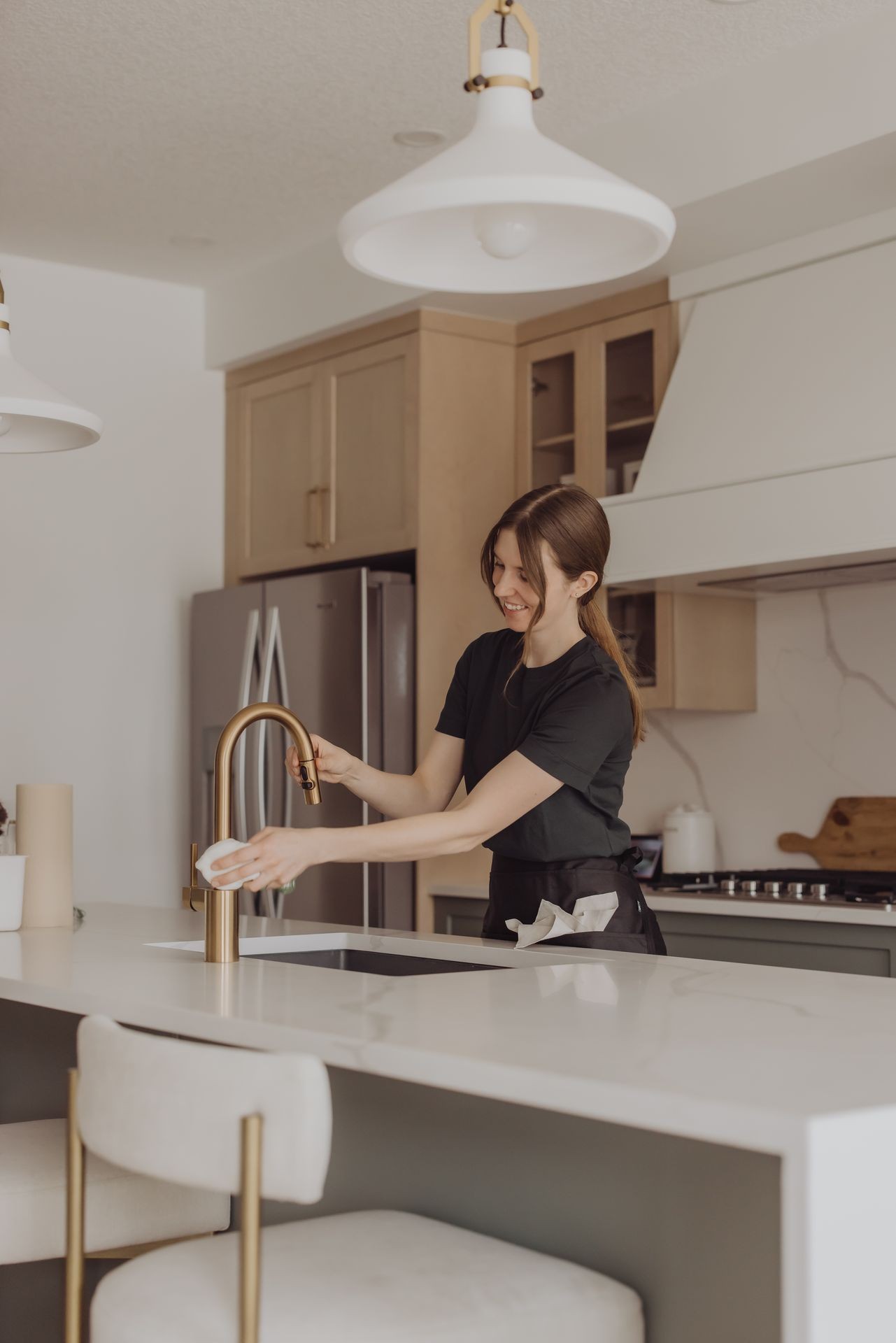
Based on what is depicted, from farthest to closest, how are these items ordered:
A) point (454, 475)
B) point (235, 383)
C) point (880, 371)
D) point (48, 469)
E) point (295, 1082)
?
1. point (235, 383)
2. point (48, 469)
3. point (454, 475)
4. point (880, 371)
5. point (295, 1082)

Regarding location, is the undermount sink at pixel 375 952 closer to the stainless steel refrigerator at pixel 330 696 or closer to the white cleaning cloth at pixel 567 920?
the white cleaning cloth at pixel 567 920

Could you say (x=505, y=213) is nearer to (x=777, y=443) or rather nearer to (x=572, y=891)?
(x=572, y=891)

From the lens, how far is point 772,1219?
1.27 metres

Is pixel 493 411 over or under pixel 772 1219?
over

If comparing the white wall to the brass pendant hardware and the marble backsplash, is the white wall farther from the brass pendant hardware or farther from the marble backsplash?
the brass pendant hardware

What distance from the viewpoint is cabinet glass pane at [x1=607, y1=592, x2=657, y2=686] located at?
3.87 meters

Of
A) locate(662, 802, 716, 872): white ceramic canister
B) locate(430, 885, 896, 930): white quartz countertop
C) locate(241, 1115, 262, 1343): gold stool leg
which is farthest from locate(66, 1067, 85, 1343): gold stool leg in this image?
locate(662, 802, 716, 872): white ceramic canister

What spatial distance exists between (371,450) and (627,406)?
30.1 inches

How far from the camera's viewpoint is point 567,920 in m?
2.24

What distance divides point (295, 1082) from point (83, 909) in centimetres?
188

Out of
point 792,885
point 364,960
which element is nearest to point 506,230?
point 364,960

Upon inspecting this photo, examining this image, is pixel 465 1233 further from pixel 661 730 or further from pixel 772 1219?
pixel 661 730

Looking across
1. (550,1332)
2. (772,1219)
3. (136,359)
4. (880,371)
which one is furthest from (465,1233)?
(136,359)

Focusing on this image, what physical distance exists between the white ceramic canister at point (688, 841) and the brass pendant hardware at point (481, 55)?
95.7 inches
